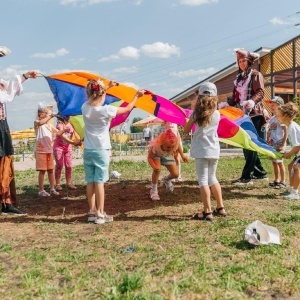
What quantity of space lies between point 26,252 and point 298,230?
237 cm

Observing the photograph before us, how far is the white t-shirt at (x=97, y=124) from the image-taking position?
396 cm

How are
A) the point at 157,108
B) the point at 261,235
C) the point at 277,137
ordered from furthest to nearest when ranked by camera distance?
the point at 277,137, the point at 157,108, the point at 261,235

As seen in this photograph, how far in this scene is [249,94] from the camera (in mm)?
6160

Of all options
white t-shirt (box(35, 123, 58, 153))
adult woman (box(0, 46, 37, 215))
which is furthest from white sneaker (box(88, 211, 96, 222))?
white t-shirt (box(35, 123, 58, 153))

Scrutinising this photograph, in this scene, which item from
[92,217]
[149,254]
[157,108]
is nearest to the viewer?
[149,254]

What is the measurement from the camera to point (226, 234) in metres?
3.38

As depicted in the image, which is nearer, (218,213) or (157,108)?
(218,213)

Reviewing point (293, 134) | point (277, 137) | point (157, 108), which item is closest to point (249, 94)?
point (277, 137)

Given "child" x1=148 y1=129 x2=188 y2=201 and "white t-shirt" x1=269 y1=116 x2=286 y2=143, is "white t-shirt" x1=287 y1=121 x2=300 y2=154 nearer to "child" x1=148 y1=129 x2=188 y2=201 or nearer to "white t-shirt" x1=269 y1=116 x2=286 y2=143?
"white t-shirt" x1=269 y1=116 x2=286 y2=143

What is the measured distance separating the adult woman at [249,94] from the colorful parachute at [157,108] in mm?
514

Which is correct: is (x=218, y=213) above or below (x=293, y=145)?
below

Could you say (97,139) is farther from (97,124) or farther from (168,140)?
(168,140)

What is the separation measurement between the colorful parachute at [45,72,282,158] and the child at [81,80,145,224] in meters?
0.99

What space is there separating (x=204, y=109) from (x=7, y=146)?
2387mm
